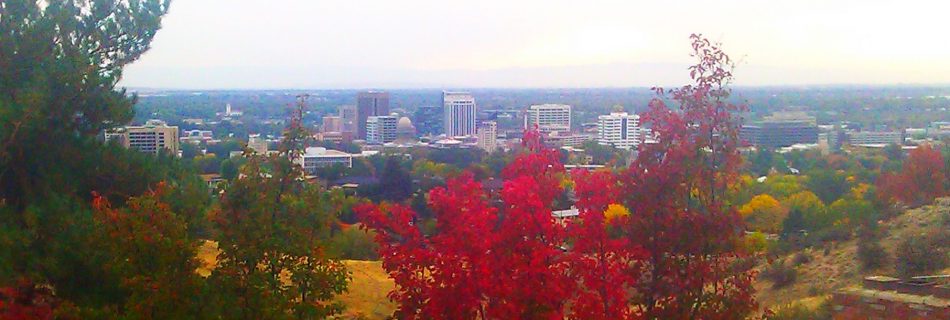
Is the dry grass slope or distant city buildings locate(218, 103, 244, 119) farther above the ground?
distant city buildings locate(218, 103, 244, 119)

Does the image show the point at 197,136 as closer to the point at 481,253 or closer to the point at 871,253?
the point at 871,253

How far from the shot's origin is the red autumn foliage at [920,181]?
21562 millimetres

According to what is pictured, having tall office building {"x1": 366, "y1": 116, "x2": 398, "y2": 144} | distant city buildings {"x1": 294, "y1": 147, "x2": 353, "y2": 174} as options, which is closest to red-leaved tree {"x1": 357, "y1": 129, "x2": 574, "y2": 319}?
distant city buildings {"x1": 294, "y1": 147, "x2": 353, "y2": 174}

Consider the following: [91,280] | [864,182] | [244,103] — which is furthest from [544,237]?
[244,103]

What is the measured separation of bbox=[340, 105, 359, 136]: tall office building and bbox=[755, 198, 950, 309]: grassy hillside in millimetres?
41395

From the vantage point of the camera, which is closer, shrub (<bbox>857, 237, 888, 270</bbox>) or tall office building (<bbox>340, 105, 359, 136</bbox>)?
shrub (<bbox>857, 237, 888, 270</bbox>)

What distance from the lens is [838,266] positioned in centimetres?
1533

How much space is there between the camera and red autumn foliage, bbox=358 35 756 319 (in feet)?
17.3

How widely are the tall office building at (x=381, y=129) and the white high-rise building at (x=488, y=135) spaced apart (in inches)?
334

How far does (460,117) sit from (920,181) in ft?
117

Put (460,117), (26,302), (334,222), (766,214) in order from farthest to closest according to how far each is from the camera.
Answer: (460,117) < (766,214) < (334,222) < (26,302)

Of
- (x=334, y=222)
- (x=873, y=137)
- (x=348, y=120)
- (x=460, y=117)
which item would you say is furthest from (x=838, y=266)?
(x=348, y=120)

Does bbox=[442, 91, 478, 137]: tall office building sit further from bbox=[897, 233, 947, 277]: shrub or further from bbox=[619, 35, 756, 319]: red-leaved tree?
bbox=[619, 35, 756, 319]: red-leaved tree

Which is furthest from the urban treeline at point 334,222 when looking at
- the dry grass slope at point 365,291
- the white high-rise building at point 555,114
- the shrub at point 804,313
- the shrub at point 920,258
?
the white high-rise building at point 555,114
